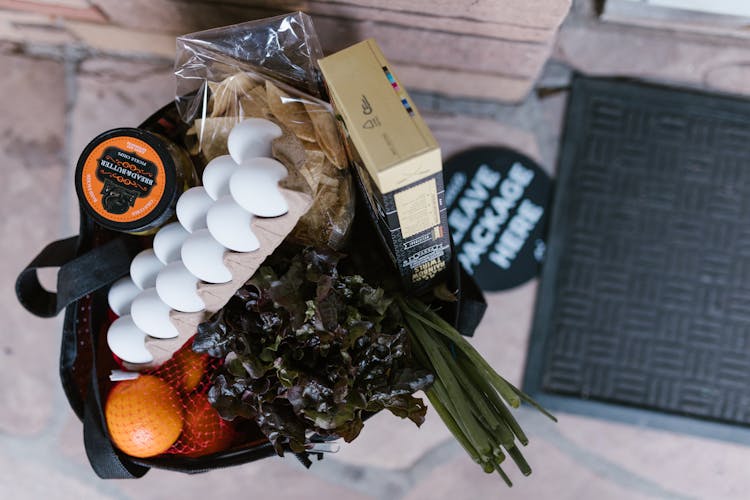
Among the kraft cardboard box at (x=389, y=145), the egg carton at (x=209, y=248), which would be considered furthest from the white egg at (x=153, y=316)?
the kraft cardboard box at (x=389, y=145)

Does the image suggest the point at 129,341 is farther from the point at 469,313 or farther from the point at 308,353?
the point at 469,313

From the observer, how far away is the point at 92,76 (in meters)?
0.89

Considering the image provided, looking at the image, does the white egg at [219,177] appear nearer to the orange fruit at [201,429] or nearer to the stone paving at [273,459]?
the orange fruit at [201,429]

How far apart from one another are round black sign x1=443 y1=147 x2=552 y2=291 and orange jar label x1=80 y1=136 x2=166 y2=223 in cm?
44

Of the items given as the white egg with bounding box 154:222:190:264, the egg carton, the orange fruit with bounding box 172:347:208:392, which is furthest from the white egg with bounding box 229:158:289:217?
the orange fruit with bounding box 172:347:208:392

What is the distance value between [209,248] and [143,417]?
0.19m

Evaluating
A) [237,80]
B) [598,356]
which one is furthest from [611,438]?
[237,80]

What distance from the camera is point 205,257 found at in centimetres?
50

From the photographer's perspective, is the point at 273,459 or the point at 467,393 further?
the point at 273,459

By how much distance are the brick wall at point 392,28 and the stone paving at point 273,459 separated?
0.16 ft

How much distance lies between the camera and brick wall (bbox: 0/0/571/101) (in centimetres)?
64

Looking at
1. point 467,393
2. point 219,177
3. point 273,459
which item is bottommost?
point 273,459

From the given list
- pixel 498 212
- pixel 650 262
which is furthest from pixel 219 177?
pixel 650 262

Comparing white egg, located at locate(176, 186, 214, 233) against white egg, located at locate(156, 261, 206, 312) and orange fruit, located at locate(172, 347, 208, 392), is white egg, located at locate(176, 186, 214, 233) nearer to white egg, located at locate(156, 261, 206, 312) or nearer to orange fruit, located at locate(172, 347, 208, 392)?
white egg, located at locate(156, 261, 206, 312)
